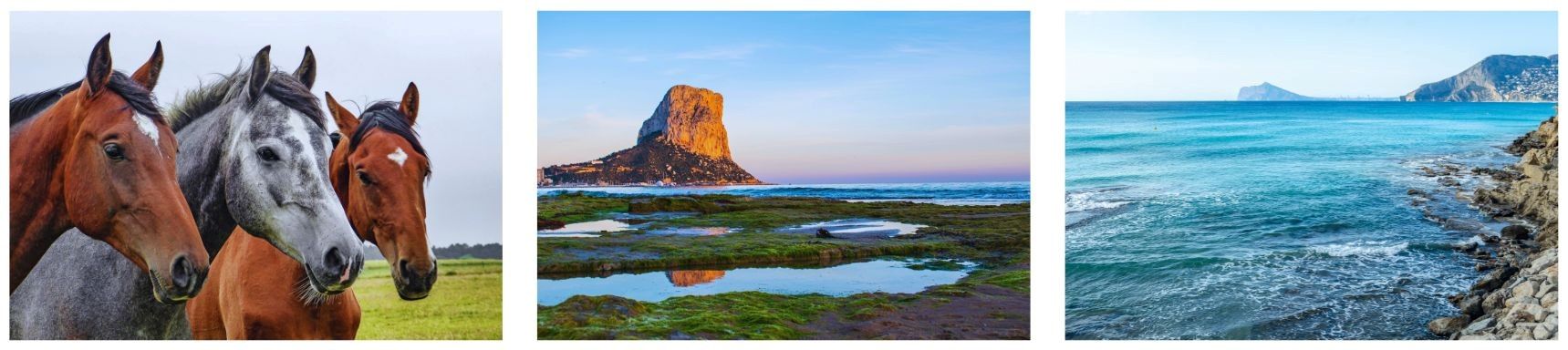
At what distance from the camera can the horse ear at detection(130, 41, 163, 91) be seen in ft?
19.1

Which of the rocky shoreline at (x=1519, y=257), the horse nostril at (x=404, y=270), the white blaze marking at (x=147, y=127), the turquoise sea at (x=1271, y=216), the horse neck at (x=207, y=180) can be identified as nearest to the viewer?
the white blaze marking at (x=147, y=127)

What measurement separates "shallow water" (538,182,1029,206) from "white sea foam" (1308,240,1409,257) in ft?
8.09

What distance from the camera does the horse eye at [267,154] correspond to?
5.66m

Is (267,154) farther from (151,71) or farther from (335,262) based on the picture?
(151,71)

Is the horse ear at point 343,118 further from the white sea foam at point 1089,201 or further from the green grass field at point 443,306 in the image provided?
the white sea foam at point 1089,201

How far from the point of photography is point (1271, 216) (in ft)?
27.4

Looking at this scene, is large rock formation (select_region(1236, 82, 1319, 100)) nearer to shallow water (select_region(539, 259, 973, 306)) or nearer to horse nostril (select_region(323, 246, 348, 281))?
shallow water (select_region(539, 259, 973, 306))

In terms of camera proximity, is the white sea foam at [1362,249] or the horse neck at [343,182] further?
the white sea foam at [1362,249]

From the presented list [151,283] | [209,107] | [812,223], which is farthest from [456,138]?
[812,223]

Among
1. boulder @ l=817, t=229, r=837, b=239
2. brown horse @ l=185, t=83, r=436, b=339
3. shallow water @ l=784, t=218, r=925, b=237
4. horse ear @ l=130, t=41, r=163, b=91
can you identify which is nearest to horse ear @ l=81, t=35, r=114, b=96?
horse ear @ l=130, t=41, r=163, b=91

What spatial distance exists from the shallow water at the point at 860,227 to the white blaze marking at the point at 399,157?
3779mm

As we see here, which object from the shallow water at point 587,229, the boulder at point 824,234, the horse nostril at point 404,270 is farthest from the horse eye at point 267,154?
the boulder at point 824,234

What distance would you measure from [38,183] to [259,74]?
1439 millimetres

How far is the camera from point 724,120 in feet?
→ 27.6
